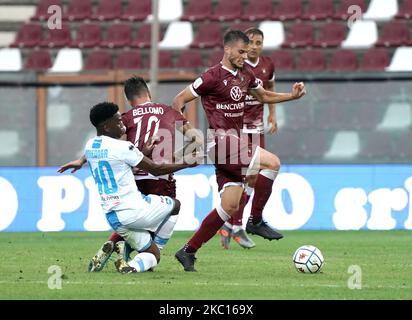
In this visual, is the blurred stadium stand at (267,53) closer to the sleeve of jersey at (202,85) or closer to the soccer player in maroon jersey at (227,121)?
the soccer player in maroon jersey at (227,121)

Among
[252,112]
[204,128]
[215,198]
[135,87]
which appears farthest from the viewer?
[204,128]

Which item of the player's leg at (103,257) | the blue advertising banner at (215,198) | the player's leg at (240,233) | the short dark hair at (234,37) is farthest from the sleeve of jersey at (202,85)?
the blue advertising banner at (215,198)

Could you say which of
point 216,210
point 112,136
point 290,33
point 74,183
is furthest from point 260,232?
point 290,33

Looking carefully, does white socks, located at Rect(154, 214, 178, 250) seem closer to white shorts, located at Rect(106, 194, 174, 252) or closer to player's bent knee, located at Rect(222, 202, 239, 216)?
white shorts, located at Rect(106, 194, 174, 252)

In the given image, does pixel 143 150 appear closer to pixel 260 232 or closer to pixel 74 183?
pixel 260 232

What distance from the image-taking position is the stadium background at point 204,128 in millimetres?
9305

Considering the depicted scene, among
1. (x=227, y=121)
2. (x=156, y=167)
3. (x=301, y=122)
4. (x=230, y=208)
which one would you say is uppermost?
(x=227, y=121)

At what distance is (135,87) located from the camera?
394 inches

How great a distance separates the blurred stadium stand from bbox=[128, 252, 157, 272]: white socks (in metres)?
6.47

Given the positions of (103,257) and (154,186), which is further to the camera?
(154,186)

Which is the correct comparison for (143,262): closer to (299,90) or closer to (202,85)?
(202,85)

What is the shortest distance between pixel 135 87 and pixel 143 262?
153cm

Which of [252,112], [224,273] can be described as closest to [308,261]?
[224,273]
